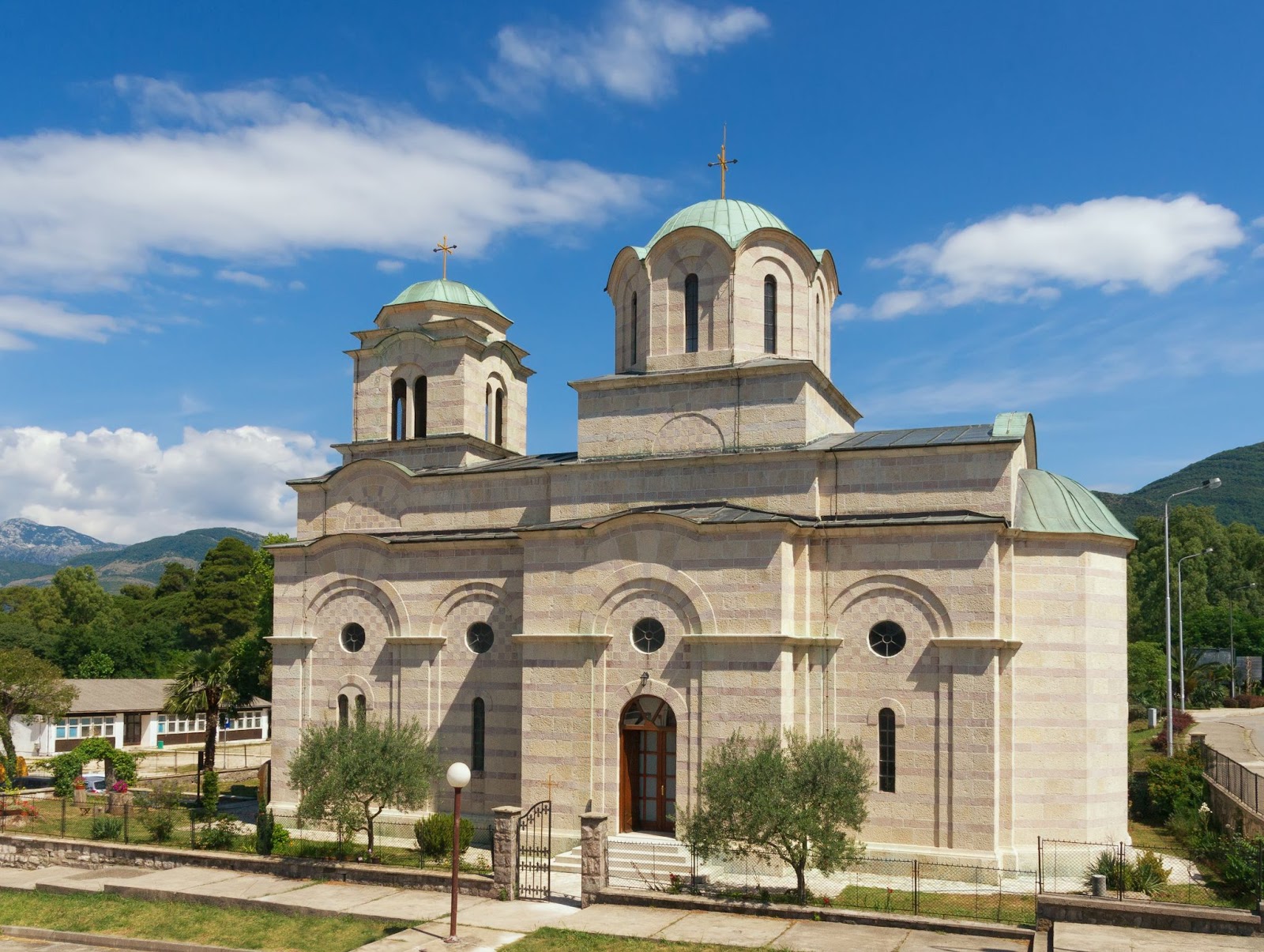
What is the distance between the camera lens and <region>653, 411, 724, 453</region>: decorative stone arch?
2327 centimetres

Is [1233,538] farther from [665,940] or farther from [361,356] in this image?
[665,940]

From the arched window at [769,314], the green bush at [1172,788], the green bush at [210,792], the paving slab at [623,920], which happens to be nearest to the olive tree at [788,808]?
the paving slab at [623,920]

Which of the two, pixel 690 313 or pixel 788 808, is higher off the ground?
pixel 690 313

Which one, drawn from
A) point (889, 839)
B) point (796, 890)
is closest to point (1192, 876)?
point (889, 839)

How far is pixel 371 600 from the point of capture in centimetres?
2506

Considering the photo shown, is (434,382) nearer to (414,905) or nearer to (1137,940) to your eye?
(414,905)

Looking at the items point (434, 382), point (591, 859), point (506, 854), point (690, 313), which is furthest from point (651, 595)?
point (434, 382)

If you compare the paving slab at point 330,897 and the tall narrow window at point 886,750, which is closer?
the paving slab at point 330,897

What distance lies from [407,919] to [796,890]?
6.18 meters

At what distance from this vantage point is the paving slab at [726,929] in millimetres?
15250

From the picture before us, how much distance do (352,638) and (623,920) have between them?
36.9 feet

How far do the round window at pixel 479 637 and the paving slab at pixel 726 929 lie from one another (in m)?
8.80

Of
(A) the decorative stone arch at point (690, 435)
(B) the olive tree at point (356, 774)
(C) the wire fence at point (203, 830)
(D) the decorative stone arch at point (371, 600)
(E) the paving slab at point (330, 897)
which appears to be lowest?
(C) the wire fence at point (203, 830)

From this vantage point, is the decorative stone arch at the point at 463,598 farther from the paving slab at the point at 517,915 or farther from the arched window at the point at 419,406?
the paving slab at the point at 517,915
